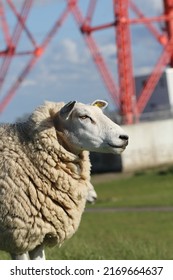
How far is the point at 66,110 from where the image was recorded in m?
8.67

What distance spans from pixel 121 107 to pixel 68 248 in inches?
1672

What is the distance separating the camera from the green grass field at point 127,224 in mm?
11781

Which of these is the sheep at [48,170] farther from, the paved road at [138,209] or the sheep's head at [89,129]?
the paved road at [138,209]

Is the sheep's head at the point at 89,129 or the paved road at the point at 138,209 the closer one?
the sheep's head at the point at 89,129

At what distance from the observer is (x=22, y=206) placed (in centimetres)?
858

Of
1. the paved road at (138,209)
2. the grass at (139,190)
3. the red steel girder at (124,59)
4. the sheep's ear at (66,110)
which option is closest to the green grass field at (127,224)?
the grass at (139,190)

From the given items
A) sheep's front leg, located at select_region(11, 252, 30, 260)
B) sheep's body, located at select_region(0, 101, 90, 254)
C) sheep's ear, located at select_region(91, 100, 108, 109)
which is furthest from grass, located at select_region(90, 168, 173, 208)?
sheep's front leg, located at select_region(11, 252, 30, 260)

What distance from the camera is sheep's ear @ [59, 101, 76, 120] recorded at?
8594 millimetres

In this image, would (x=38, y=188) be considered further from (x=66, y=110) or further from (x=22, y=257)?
(x=66, y=110)

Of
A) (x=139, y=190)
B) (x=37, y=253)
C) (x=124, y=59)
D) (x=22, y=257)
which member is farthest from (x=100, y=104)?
(x=124, y=59)

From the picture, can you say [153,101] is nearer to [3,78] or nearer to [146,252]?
[3,78]
